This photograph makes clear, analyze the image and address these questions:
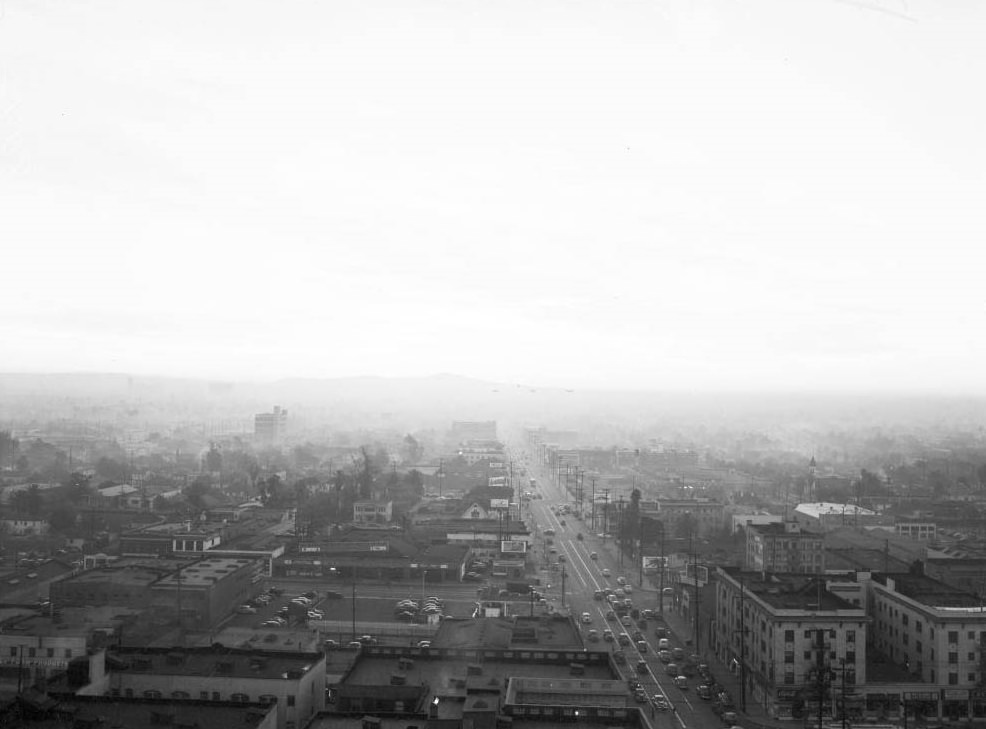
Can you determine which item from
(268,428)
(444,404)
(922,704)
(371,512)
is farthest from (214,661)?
(444,404)

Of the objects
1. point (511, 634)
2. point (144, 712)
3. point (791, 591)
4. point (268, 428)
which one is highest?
point (144, 712)

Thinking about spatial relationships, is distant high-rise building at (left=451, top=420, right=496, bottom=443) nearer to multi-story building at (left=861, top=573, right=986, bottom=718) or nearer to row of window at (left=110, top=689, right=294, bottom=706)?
multi-story building at (left=861, top=573, right=986, bottom=718)

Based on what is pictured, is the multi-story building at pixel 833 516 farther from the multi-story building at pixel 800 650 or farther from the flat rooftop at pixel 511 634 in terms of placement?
the flat rooftop at pixel 511 634

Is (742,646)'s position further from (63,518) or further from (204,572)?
(63,518)

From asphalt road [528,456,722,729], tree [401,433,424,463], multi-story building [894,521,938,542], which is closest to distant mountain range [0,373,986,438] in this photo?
tree [401,433,424,463]

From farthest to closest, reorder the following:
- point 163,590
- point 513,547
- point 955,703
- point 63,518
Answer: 1. point 63,518
2. point 513,547
3. point 163,590
4. point 955,703

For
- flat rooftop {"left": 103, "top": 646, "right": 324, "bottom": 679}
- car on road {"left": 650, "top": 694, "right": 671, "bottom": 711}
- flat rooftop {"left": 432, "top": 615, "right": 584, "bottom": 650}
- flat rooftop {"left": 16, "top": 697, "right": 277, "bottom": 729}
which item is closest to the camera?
flat rooftop {"left": 16, "top": 697, "right": 277, "bottom": 729}

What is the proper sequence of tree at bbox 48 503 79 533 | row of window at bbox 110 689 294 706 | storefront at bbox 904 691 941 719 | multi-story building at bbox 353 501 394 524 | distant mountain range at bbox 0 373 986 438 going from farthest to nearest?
1. distant mountain range at bbox 0 373 986 438
2. multi-story building at bbox 353 501 394 524
3. tree at bbox 48 503 79 533
4. storefront at bbox 904 691 941 719
5. row of window at bbox 110 689 294 706

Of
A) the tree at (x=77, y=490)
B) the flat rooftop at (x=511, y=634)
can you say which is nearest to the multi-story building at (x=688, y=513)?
the flat rooftop at (x=511, y=634)

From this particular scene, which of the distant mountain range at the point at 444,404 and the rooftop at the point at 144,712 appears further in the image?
the distant mountain range at the point at 444,404

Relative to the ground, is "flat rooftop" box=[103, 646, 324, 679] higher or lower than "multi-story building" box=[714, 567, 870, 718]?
higher
